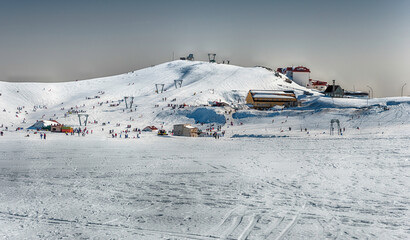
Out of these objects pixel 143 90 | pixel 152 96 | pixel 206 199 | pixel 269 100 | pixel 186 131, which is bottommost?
pixel 206 199

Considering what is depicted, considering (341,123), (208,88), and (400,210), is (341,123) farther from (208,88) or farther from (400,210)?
(208,88)

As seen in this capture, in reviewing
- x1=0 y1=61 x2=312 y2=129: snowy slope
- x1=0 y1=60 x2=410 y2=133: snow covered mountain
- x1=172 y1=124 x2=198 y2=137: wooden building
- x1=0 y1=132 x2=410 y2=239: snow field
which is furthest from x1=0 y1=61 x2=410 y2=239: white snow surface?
x1=0 y1=61 x2=312 y2=129: snowy slope

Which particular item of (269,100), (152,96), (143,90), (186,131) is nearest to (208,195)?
(186,131)

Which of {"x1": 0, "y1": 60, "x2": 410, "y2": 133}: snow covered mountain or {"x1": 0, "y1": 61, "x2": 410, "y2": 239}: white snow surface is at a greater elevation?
{"x1": 0, "y1": 60, "x2": 410, "y2": 133}: snow covered mountain

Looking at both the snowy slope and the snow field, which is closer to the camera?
the snow field

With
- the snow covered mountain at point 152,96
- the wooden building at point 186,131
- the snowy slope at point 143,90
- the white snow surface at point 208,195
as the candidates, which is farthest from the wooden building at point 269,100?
the white snow surface at point 208,195

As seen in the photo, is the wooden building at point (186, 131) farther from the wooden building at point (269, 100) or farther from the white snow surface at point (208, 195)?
the wooden building at point (269, 100)

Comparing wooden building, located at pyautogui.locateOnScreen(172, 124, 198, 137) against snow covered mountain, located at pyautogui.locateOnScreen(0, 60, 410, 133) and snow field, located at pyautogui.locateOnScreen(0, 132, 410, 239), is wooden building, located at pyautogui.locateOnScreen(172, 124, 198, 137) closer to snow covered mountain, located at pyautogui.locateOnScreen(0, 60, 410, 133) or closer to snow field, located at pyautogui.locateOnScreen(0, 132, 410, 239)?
snow covered mountain, located at pyautogui.locateOnScreen(0, 60, 410, 133)

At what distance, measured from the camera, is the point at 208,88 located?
A: 8812cm

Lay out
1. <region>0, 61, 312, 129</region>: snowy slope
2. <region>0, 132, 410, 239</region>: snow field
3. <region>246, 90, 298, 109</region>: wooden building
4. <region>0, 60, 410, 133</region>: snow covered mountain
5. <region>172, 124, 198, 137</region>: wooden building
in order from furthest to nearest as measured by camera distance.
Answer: <region>0, 61, 312, 129</region>: snowy slope, <region>246, 90, 298, 109</region>: wooden building, <region>0, 60, 410, 133</region>: snow covered mountain, <region>172, 124, 198, 137</region>: wooden building, <region>0, 132, 410, 239</region>: snow field

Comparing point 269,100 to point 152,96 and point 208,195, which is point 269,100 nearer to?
point 152,96

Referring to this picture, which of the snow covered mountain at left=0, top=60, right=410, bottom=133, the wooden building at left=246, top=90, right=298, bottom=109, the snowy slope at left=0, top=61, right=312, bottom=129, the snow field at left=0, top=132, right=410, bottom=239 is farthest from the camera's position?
the snowy slope at left=0, top=61, right=312, bottom=129

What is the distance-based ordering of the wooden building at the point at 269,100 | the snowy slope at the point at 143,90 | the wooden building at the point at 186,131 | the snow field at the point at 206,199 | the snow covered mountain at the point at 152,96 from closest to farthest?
the snow field at the point at 206,199 → the wooden building at the point at 186,131 → the snow covered mountain at the point at 152,96 → the wooden building at the point at 269,100 → the snowy slope at the point at 143,90

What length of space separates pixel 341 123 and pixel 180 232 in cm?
4308
